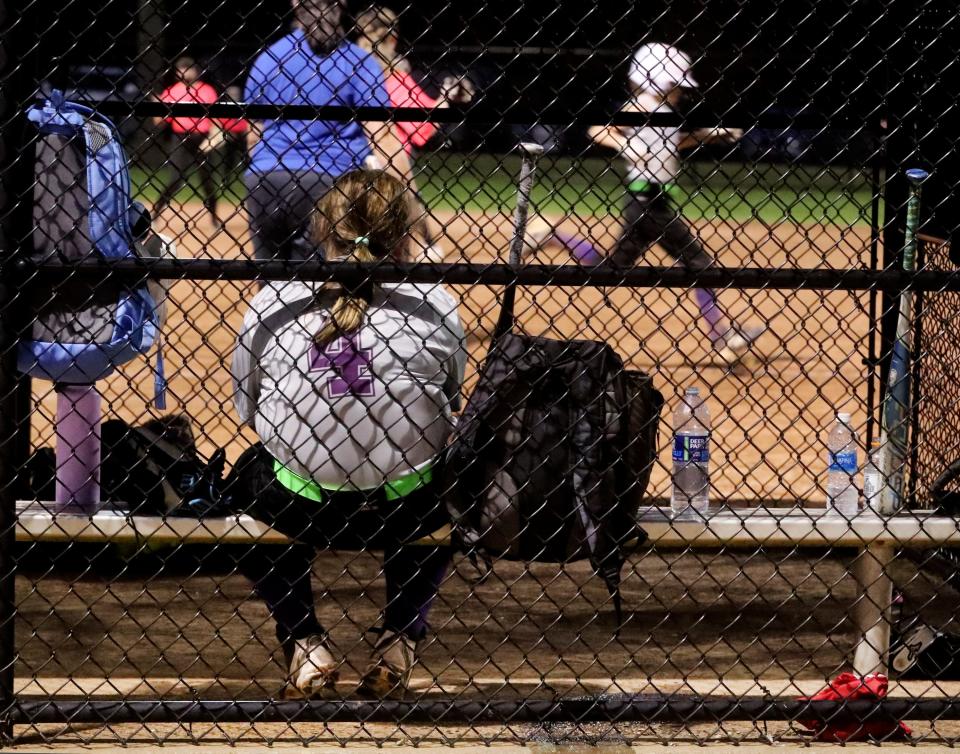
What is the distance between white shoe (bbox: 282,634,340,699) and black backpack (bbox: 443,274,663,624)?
52 centimetres

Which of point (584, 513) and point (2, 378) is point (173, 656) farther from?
point (584, 513)

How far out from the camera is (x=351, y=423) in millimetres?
3205

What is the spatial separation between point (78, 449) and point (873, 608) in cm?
223

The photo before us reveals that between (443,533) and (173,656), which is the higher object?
(443,533)

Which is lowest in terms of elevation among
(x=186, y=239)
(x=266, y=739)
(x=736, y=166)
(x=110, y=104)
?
(x=266, y=739)

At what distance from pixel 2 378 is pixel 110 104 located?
1.45 m

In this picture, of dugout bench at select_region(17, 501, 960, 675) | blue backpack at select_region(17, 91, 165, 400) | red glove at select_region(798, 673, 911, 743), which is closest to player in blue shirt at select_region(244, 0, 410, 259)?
blue backpack at select_region(17, 91, 165, 400)

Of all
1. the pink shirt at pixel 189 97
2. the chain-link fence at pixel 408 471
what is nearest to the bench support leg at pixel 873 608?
the chain-link fence at pixel 408 471

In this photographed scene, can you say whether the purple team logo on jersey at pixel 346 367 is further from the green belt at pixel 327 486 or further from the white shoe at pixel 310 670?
the white shoe at pixel 310 670

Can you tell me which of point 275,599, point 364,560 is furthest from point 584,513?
point 364,560

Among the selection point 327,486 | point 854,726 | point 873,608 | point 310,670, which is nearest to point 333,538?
point 327,486

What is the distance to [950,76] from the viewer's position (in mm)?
3939

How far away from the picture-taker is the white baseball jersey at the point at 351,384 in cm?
320

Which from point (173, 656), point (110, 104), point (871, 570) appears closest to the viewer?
point (871, 570)
